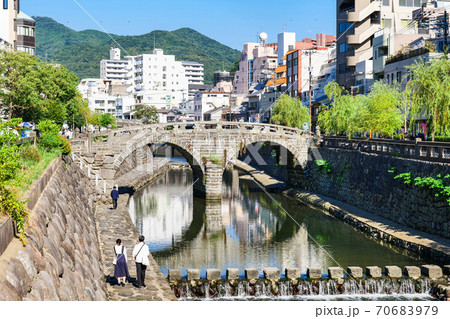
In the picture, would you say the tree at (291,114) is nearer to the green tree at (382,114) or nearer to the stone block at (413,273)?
the green tree at (382,114)

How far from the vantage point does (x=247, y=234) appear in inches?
1310

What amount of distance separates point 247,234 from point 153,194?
61.8ft

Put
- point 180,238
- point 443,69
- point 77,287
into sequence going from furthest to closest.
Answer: point 180,238 < point 443,69 < point 77,287

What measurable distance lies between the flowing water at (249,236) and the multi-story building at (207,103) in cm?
6572

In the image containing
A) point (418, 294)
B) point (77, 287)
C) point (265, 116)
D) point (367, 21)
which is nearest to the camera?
point (77, 287)

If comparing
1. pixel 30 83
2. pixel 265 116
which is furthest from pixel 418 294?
pixel 265 116

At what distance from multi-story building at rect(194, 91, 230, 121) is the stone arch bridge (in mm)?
65272

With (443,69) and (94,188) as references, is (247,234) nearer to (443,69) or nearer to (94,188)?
(94,188)

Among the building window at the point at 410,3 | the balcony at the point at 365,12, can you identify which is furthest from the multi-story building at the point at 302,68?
the building window at the point at 410,3

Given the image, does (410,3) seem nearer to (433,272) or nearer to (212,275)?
(433,272)

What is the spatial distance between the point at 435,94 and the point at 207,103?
8870 centimetres

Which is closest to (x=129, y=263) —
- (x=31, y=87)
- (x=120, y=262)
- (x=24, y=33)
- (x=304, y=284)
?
(x=120, y=262)

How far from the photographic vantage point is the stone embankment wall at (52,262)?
966 cm

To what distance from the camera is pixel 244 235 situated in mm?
33094
